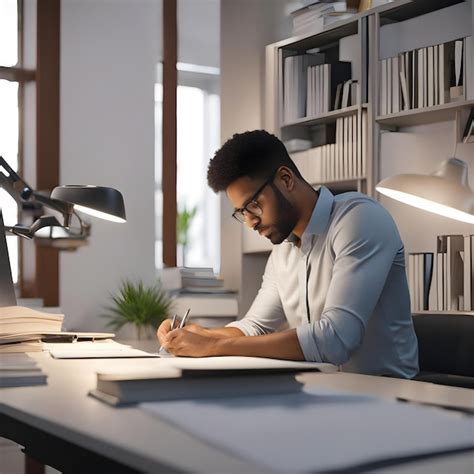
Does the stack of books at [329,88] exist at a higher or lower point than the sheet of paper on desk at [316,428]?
A: higher

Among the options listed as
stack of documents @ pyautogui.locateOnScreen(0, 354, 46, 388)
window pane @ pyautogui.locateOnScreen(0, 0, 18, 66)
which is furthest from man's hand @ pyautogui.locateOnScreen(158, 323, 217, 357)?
window pane @ pyautogui.locateOnScreen(0, 0, 18, 66)

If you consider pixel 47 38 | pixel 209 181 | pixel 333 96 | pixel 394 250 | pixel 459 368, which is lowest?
pixel 459 368

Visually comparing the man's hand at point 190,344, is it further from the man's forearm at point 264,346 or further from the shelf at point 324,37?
the shelf at point 324,37

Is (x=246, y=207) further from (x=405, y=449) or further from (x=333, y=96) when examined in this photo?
(x=333, y=96)

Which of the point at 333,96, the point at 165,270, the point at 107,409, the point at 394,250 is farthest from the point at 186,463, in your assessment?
the point at 165,270

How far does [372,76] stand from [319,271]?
192 centimetres

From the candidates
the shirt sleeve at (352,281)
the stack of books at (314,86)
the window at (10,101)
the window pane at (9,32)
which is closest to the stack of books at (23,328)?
the shirt sleeve at (352,281)

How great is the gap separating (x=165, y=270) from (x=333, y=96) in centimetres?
141

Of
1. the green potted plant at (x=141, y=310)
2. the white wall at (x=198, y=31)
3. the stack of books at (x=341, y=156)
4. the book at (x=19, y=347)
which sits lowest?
the green potted plant at (x=141, y=310)

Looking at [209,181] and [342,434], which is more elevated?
[209,181]

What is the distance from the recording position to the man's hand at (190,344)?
173 centimetres

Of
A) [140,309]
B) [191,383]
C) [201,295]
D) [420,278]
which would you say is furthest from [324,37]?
[191,383]

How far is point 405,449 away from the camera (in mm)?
766

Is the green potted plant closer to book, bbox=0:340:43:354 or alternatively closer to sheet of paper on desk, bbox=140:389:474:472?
book, bbox=0:340:43:354
